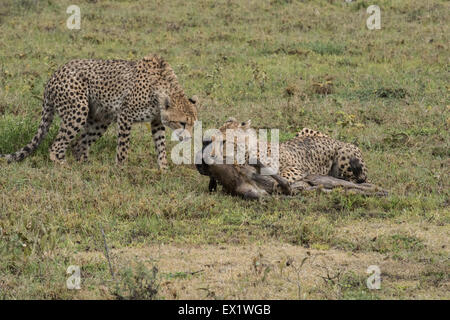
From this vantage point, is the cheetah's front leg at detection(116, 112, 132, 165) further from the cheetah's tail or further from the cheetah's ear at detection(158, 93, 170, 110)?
the cheetah's tail

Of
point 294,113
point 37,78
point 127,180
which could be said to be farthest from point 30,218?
point 37,78

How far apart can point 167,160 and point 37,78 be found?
4.40 metres

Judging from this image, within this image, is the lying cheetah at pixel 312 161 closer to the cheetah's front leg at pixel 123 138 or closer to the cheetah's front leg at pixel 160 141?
the cheetah's front leg at pixel 160 141

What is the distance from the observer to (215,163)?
26.4 feet

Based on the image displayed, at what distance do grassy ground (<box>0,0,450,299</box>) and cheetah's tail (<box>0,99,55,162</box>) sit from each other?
14cm

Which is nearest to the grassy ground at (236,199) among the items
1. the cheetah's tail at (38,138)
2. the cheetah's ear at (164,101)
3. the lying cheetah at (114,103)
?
the cheetah's tail at (38,138)

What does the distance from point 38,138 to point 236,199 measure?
2.99m

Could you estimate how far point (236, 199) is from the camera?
8.05 m

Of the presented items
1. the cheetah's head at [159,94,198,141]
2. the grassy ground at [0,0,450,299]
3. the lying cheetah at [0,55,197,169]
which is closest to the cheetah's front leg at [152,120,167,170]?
the lying cheetah at [0,55,197,169]

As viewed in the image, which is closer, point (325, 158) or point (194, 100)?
point (325, 158)

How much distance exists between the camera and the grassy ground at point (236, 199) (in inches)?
235

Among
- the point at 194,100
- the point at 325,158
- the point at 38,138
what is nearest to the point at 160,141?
the point at 194,100

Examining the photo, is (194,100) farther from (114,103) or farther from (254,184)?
(254,184)

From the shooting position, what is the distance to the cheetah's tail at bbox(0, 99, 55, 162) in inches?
368
